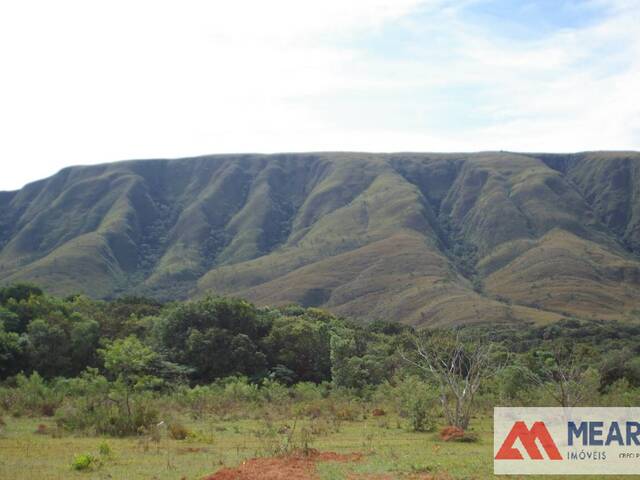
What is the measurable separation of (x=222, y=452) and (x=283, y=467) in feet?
13.9

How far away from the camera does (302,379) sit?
50969 millimetres

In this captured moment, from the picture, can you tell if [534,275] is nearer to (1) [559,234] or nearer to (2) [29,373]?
(1) [559,234]

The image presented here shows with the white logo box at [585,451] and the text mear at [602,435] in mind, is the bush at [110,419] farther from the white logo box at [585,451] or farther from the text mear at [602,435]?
the text mear at [602,435]

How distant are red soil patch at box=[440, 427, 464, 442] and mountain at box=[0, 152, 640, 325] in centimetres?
7852

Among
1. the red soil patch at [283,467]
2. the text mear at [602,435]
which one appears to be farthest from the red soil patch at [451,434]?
the red soil patch at [283,467]

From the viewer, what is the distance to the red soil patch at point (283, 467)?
15.1 meters

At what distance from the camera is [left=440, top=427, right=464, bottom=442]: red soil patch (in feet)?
75.9

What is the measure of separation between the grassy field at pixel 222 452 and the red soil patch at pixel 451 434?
0.32 meters

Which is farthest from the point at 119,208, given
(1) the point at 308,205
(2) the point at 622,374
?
(2) the point at 622,374

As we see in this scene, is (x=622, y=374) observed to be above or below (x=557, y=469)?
below

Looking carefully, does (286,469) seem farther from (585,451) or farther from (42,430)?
(42,430)

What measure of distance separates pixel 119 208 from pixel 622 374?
172372mm

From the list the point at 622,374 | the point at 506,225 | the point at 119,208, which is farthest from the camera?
the point at 119,208

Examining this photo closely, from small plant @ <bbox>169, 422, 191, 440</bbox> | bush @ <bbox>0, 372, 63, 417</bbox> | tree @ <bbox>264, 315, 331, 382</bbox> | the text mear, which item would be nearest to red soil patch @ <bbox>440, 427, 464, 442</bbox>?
the text mear
